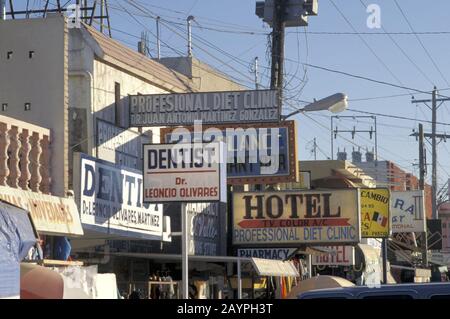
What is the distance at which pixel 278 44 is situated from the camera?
101 ft

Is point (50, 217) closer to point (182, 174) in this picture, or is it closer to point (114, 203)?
point (182, 174)

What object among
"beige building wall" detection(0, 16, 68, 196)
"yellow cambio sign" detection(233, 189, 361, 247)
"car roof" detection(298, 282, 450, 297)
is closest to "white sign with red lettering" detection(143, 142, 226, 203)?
"beige building wall" detection(0, 16, 68, 196)

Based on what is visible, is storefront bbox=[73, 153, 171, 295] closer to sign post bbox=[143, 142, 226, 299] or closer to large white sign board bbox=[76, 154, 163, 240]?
large white sign board bbox=[76, 154, 163, 240]

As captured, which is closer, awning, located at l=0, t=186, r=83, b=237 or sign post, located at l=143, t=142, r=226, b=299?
awning, located at l=0, t=186, r=83, b=237

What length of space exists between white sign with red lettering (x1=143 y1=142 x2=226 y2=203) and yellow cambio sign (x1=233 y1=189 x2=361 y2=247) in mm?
8951

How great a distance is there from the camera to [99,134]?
24.3m

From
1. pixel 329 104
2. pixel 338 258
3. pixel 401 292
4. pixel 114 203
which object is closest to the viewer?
pixel 401 292

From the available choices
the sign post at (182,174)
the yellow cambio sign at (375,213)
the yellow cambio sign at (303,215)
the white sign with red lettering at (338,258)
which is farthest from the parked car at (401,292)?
the white sign with red lettering at (338,258)

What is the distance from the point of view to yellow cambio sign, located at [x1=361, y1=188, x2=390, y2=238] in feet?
114

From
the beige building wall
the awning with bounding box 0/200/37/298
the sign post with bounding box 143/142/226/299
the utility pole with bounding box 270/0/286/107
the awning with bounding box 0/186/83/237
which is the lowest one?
the awning with bounding box 0/200/37/298

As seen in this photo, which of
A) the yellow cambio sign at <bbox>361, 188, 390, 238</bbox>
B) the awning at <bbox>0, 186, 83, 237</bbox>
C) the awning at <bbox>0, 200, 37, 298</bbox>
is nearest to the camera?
the awning at <bbox>0, 200, 37, 298</bbox>

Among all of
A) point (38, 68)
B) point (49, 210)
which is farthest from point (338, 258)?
point (49, 210)

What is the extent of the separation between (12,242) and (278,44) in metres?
17.6
